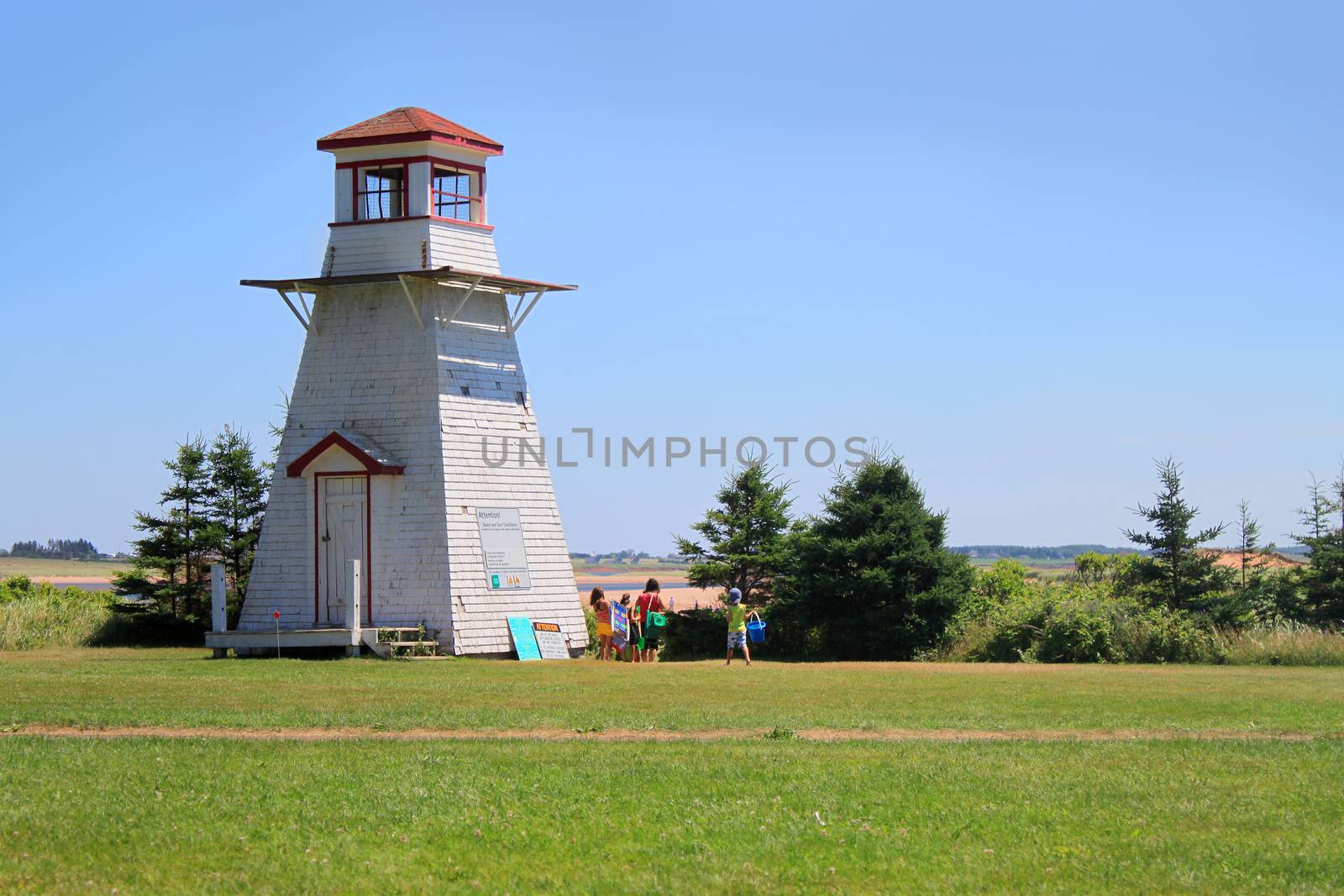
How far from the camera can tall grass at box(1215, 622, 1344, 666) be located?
2752 centimetres

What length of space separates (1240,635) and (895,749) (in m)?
17.5

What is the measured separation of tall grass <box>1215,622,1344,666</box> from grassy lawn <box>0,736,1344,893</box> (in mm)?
14301

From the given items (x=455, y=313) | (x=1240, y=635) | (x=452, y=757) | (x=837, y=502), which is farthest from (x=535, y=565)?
(x=452, y=757)

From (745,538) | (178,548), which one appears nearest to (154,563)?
(178,548)

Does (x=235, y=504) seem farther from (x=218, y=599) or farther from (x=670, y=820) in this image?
(x=670, y=820)

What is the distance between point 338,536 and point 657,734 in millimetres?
16498

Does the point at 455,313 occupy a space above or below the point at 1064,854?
above

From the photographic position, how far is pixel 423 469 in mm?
30297

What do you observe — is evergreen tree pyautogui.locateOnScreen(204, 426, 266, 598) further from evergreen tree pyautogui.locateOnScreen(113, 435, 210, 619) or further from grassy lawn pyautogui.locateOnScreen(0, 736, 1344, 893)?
grassy lawn pyautogui.locateOnScreen(0, 736, 1344, 893)

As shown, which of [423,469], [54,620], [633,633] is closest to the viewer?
[633,633]

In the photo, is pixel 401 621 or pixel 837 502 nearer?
pixel 401 621

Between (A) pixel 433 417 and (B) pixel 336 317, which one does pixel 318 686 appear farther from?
(B) pixel 336 317

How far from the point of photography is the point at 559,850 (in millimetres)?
10672

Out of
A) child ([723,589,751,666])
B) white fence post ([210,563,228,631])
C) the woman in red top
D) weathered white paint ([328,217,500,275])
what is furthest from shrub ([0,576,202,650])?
child ([723,589,751,666])
